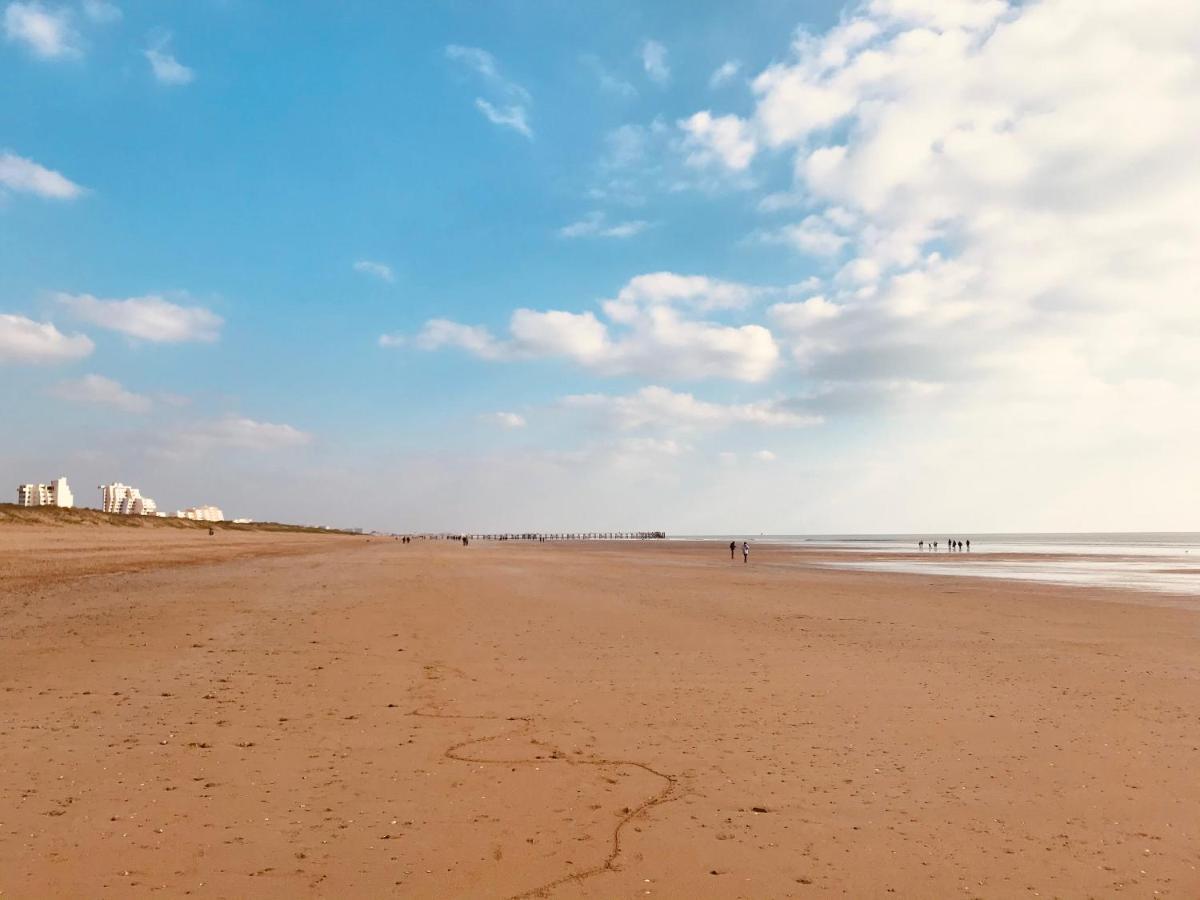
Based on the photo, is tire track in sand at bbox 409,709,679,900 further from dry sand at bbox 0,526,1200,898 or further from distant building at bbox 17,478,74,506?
distant building at bbox 17,478,74,506

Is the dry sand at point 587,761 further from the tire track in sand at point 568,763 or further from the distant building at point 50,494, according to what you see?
the distant building at point 50,494

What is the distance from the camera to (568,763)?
7.73 m

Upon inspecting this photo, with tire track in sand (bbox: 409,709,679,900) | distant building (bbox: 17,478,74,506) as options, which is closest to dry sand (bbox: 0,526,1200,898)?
tire track in sand (bbox: 409,709,679,900)

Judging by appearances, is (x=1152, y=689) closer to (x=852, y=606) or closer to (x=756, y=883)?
(x=756, y=883)

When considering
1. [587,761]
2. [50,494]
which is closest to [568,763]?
[587,761]

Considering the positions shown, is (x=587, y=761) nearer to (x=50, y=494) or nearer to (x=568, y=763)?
(x=568, y=763)

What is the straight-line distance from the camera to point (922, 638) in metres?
17.0

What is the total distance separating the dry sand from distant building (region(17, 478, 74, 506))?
570 ft

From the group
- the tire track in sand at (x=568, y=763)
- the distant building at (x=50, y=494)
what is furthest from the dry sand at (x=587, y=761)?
the distant building at (x=50, y=494)

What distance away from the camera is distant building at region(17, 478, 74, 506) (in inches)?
6112

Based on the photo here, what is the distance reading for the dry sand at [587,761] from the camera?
541cm

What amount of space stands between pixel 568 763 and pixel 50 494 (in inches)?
7515

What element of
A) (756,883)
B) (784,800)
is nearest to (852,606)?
(784,800)

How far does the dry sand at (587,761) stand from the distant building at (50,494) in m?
174
